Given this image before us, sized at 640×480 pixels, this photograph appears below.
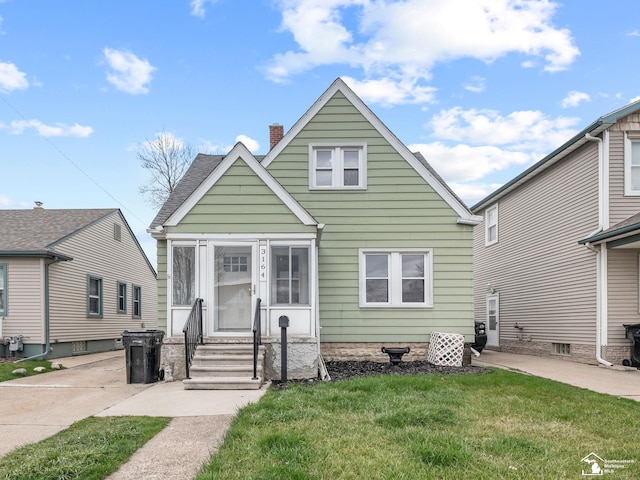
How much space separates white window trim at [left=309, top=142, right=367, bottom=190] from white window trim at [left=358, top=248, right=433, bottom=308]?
1612 millimetres

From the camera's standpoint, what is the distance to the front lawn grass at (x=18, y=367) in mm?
9852

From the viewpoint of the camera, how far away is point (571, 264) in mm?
12391

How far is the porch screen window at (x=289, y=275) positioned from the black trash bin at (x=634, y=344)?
737cm

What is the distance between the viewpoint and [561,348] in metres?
12.9

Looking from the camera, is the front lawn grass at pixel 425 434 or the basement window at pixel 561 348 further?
the basement window at pixel 561 348

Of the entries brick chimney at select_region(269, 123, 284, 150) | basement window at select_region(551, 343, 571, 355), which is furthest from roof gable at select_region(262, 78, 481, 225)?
basement window at select_region(551, 343, 571, 355)

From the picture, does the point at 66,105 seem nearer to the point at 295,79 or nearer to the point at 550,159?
the point at 295,79

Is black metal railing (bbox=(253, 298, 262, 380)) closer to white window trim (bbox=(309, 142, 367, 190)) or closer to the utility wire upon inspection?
white window trim (bbox=(309, 142, 367, 190))

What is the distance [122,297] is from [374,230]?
12.6 m

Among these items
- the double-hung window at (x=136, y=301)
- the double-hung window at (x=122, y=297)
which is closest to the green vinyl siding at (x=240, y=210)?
the double-hung window at (x=122, y=297)

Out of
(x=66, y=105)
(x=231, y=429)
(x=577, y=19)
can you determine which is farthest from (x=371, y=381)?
(x=66, y=105)

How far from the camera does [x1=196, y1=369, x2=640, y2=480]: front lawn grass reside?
378cm

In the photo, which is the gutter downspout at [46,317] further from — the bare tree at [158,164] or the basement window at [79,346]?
the bare tree at [158,164]

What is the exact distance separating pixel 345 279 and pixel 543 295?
6638mm
